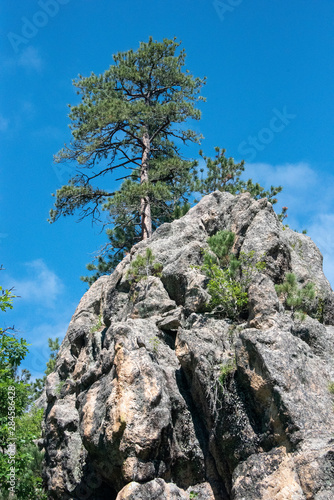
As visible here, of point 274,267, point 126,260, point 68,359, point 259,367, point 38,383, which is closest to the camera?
point 259,367

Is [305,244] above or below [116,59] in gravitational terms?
below

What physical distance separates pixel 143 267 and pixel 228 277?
11.3ft

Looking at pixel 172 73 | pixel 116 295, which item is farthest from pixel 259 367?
Result: pixel 172 73

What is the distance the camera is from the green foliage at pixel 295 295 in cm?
1454

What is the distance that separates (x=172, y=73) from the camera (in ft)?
85.4

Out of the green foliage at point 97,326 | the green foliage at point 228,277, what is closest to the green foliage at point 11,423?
the green foliage at point 97,326

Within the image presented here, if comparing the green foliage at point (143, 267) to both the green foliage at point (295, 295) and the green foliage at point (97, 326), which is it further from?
the green foliage at point (295, 295)

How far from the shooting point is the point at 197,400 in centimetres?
1266

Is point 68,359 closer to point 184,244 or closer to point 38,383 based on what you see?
point 184,244

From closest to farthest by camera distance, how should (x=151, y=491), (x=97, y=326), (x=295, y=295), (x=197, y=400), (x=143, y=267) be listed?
(x=151, y=491) < (x=197, y=400) < (x=295, y=295) < (x=143, y=267) < (x=97, y=326)

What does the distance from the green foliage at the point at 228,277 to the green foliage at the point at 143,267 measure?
6.27 ft

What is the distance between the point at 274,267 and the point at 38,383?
62.8 ft

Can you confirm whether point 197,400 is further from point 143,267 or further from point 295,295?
point 143,267

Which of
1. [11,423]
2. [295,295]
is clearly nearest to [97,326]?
[11,423]
